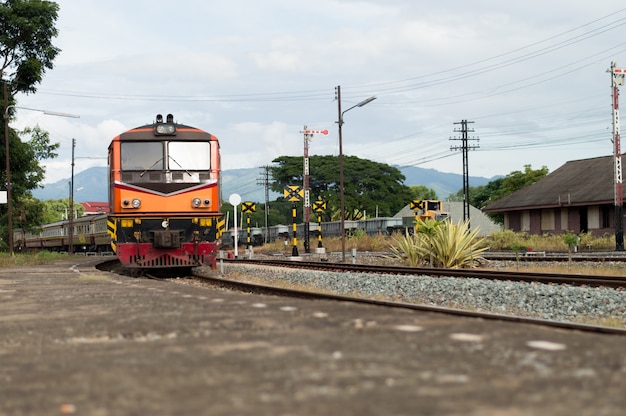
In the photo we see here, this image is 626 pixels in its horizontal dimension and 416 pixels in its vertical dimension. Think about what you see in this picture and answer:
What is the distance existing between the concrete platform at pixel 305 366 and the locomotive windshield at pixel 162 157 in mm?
9697

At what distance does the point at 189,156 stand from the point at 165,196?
→ 3.78 ft

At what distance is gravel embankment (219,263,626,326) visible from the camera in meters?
10.6

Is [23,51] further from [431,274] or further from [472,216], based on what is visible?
[472,216]

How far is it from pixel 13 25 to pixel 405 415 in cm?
3562

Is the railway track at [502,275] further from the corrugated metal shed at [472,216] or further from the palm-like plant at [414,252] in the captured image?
the corrugated metal shed at [472,216]

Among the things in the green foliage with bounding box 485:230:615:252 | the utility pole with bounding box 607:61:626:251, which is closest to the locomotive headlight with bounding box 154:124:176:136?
the green foliage with bounding box 485:230:615:252

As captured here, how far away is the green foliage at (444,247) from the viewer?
770 inches

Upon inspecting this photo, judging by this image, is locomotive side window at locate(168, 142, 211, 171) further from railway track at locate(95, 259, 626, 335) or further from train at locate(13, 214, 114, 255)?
train at locate(13, 214, 114, 255)

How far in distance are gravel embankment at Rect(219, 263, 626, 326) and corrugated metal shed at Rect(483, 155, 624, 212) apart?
25.9m

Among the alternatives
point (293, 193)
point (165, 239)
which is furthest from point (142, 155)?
point (293, 193)

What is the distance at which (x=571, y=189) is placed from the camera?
41438 mm

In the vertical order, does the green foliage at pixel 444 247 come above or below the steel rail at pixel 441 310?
above

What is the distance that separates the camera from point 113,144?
17172 mm

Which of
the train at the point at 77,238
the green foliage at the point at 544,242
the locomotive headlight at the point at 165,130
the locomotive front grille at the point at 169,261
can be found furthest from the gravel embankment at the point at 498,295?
the train at the point at 77,238
